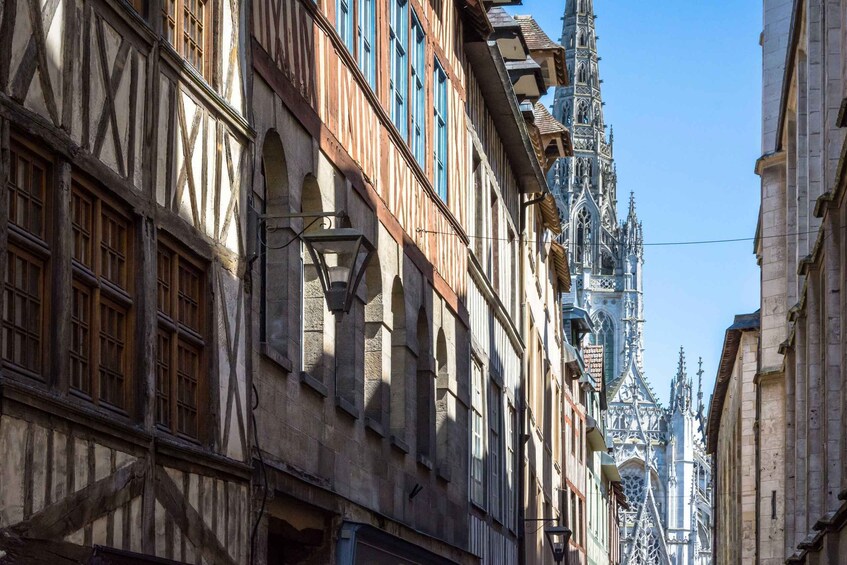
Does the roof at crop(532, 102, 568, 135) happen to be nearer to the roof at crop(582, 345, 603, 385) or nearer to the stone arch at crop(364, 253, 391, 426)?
the stone arch at crop(364, 253, 391, 426)

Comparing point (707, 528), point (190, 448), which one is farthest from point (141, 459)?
point (707, 528)

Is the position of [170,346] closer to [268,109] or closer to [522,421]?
[268,109]

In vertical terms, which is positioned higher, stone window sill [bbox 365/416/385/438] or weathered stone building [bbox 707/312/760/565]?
weathered stone building [bbox 707/312/760/565]

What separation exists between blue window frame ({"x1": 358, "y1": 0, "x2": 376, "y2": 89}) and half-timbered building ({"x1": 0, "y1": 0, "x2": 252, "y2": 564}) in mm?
4769

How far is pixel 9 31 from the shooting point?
847 centimetres

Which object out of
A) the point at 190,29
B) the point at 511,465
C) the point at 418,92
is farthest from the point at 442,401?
the point at 190,29

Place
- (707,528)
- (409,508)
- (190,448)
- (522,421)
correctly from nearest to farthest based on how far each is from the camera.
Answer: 1. (190,448)
2. (409,508)
3. (522,421)
4. (707,528)

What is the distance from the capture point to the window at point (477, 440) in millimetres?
24562

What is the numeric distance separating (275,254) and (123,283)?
3556mm

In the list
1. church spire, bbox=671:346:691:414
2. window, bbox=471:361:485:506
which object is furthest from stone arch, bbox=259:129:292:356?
church spire, bbox=671:346:691:414

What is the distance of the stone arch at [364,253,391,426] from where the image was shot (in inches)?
696

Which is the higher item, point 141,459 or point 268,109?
point 268,109

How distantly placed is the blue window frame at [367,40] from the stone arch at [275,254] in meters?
3.49

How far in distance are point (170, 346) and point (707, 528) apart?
120425 mm
